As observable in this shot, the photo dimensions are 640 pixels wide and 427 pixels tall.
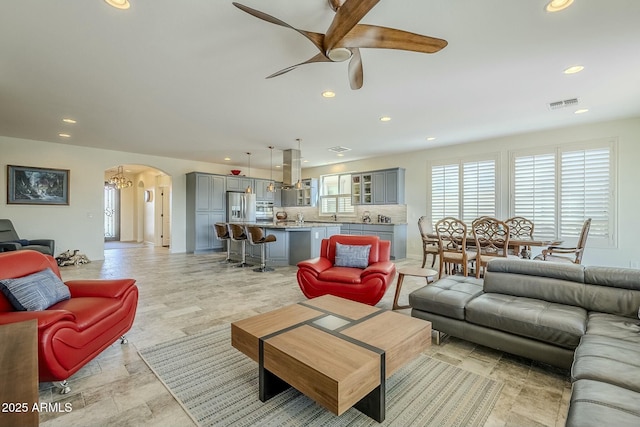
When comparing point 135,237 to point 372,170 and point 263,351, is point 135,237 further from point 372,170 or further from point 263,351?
point 263,351

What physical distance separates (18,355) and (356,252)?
3162 millimetres

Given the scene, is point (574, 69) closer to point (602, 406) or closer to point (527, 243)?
point (527, 243)

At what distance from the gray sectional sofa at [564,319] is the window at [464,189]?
12.3ft

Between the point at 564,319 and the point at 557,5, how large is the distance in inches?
89.9

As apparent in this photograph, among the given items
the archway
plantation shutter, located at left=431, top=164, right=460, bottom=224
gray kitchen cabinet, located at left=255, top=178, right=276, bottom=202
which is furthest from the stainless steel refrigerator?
plantation shutter, located at left=431, top=164, right=460, bottom=224

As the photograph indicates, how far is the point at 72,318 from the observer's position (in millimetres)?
1937

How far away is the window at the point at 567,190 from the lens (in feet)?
16.1

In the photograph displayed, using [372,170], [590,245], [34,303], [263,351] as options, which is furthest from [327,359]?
[372,170]

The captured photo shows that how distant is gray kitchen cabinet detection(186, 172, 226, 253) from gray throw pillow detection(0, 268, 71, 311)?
5985 mm

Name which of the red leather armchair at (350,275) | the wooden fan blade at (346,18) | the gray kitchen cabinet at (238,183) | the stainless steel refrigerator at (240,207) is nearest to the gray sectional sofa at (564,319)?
the red leather armchair at (350,275)

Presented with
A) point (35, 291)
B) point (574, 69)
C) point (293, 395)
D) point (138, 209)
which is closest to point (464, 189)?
point (574, 69)

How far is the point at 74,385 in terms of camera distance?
6.61ft

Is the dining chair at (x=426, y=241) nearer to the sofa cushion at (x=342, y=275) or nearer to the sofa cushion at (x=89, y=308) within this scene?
the sofa cushion at (x=342, y=275)

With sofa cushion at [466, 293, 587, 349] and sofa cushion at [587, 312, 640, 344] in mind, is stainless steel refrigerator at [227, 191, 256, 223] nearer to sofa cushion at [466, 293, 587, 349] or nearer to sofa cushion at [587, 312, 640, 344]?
sofa cushion at [466, 293, 587, 349]
